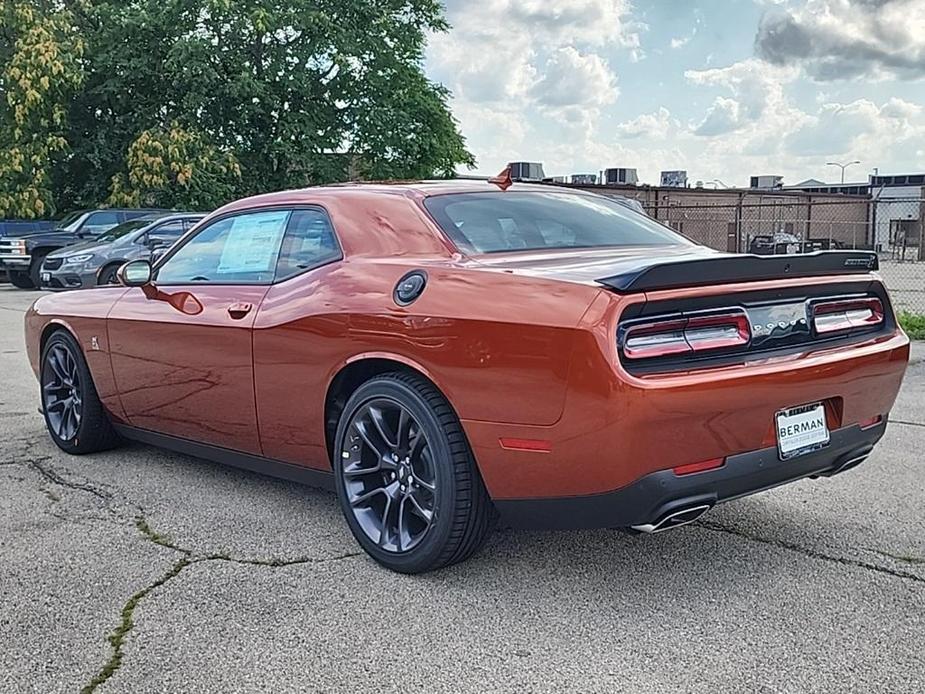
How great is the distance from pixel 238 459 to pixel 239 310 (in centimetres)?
71

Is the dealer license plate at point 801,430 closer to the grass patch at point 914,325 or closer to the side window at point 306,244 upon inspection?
the side window at point 306,244

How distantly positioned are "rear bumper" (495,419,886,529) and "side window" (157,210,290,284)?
1692 millimetres

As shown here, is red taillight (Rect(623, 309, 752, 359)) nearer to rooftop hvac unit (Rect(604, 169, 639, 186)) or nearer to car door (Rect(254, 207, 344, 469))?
car door (Rect(254, 207, 344, 469))

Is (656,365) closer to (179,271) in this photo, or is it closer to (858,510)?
(858,510)

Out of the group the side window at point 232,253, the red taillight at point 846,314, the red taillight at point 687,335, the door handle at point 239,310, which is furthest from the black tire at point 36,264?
the red taillight at point 687,335

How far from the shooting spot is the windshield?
17375 millimetres

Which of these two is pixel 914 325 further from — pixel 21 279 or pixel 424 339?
pixel 21 279

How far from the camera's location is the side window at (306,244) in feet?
13.2

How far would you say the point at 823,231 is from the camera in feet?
149

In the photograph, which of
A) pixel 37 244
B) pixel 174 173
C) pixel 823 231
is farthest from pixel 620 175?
pixel 37 244

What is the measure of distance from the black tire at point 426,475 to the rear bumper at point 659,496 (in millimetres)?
132

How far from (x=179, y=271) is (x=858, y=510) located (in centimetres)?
338

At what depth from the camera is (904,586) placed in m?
3.37

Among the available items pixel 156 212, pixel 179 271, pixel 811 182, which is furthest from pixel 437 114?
pixel 811 182
